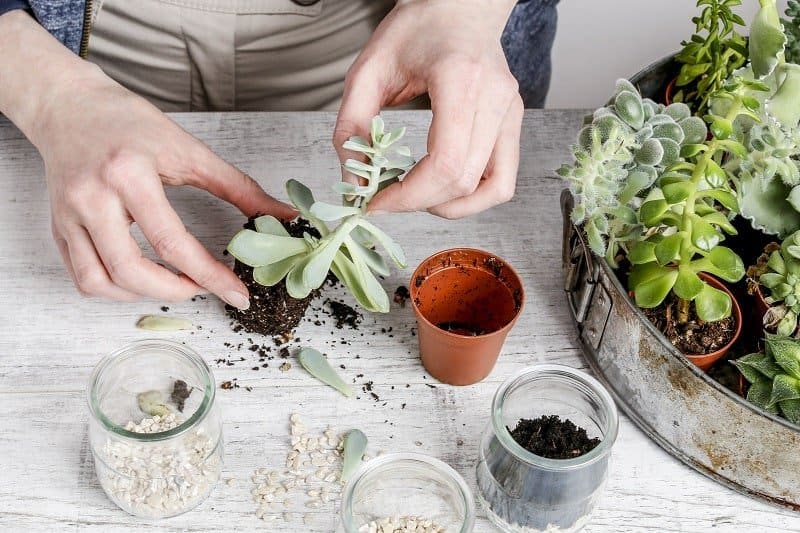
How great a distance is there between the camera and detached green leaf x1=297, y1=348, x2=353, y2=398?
95 cm

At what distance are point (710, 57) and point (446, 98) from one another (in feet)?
1.20

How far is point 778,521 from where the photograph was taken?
0.88m

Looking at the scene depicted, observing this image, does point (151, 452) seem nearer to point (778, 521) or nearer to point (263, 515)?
point (263, 515)

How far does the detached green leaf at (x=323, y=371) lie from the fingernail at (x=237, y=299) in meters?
0.08

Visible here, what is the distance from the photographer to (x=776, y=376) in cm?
83

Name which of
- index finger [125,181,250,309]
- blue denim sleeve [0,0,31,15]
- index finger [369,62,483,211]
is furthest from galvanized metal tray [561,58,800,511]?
blue denim sleeve [0,0,31,15]

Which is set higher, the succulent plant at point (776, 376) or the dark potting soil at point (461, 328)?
the succulent plant at point (776, 376)

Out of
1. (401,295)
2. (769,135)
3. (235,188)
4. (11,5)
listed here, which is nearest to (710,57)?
(769,135)

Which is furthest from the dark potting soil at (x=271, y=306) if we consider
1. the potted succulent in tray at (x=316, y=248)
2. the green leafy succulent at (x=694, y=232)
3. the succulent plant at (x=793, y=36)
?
the succulent plant at (x=793, y=36)

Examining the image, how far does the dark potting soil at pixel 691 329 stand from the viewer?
0.89 metres

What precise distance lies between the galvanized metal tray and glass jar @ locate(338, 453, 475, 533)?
0.21 metres

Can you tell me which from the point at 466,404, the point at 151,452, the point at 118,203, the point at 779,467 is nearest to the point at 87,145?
the point at 118,203

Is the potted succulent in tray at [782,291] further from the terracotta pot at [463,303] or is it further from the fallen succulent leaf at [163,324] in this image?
the fallen succulent leaf at [163,324]

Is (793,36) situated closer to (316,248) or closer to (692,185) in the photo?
(692,185)
